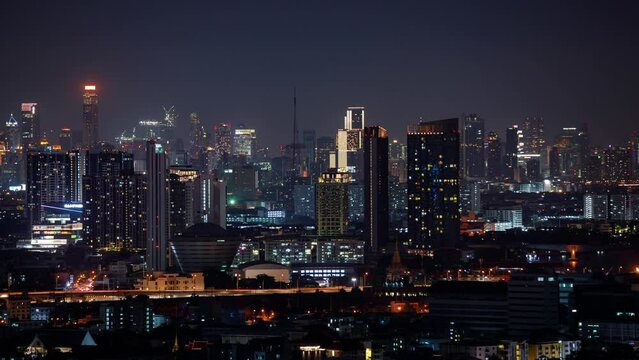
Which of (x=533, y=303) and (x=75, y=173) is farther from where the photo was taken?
(x=75, y=173)

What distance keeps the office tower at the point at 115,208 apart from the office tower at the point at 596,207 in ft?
86.6

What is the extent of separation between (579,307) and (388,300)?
12191 mm

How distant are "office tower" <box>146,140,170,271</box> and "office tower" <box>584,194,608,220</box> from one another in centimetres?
3216

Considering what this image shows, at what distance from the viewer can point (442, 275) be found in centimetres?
5831

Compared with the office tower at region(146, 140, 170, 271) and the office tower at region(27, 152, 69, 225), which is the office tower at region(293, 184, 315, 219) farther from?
the office tower at region(146, 140, 170, 271)

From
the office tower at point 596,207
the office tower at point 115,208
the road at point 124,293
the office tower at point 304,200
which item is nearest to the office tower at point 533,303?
the road at point 124,293

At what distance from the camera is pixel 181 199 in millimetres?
70812

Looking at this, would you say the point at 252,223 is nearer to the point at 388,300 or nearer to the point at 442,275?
the point at 442,275

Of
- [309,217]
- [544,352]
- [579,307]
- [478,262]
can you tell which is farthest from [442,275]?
[309,217]

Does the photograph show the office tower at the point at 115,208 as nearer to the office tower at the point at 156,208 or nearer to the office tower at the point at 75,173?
the office tower at the point at 156,208

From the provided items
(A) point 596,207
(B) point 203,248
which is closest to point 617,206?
(A) point 596,207

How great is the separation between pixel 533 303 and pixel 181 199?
3193 cm

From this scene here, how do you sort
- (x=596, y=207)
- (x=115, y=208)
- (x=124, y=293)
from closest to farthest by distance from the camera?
(x=124, y=293) < (x=115, y=208) < (x=596, y=207)

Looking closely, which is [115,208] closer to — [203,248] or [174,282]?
[203,248]
